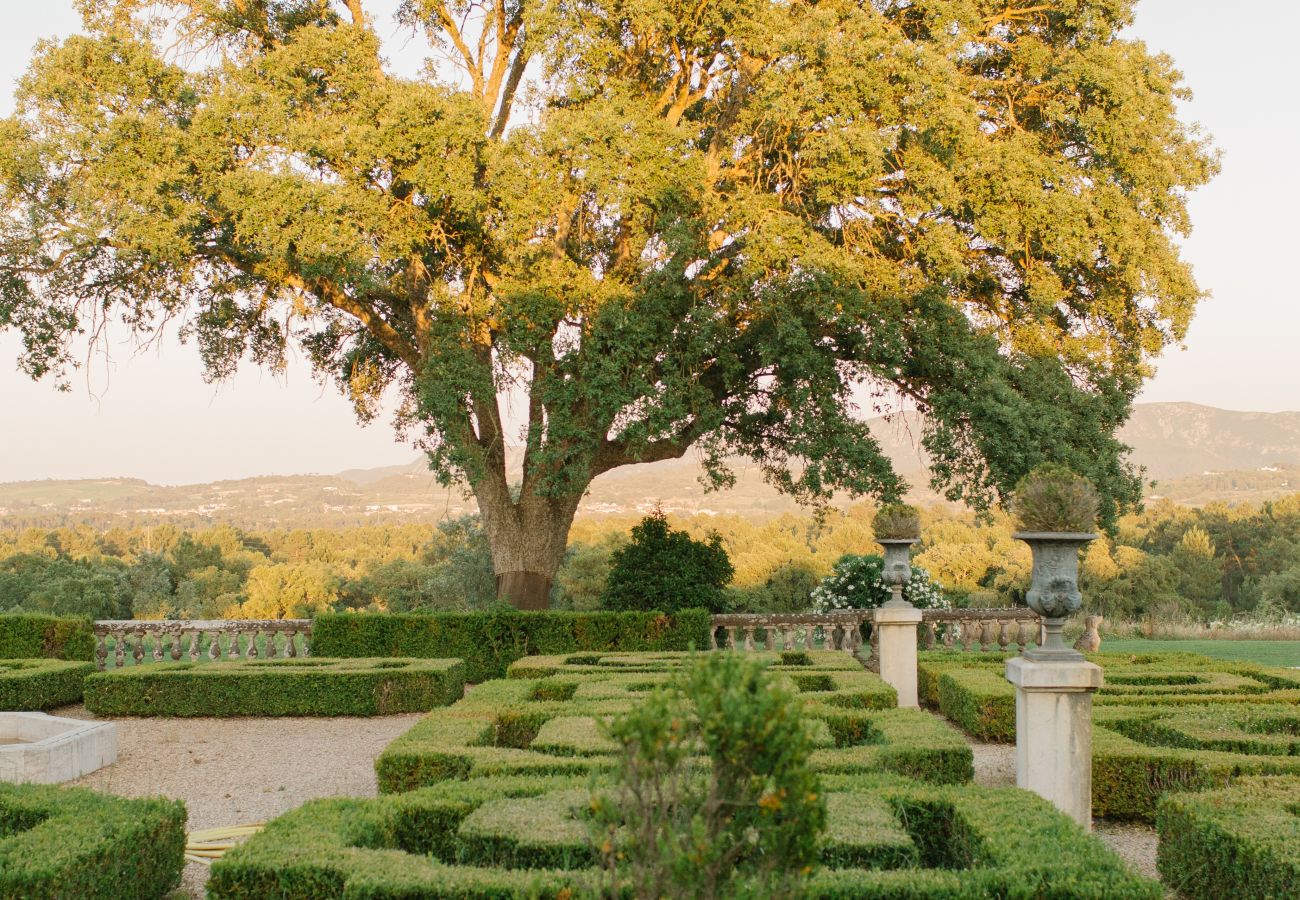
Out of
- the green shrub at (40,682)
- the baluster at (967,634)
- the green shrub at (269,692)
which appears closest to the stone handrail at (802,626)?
the baluster at (967,634)

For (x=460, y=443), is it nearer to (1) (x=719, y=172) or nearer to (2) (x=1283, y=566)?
(1) (x=719, y=172)

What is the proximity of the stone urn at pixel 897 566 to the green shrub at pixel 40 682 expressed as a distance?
890cm

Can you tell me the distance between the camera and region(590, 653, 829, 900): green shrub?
254 cm

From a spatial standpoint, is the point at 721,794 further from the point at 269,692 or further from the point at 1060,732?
the point at 269,692

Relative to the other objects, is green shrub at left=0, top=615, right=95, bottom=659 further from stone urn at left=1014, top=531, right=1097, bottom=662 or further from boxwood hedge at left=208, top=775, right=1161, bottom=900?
stone urn at left=1014, top=531, right=1097, bottom=662

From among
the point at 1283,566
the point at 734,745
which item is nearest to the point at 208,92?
the point at 734,745

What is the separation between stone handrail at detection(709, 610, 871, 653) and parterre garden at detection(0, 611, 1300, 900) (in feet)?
6.48

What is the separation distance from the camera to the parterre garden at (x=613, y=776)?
13.5 ft

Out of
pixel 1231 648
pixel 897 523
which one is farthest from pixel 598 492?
pixel 897 523

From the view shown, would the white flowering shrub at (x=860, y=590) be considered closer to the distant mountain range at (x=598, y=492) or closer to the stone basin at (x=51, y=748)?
the stone basin at (x=51, y=748)

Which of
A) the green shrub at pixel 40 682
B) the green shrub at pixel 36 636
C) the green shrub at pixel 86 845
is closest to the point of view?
the green shrub at pixel 86 845

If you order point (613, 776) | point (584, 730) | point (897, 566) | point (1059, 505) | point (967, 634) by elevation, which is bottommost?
point (967, 634)

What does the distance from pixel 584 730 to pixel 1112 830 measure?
347 centimetres

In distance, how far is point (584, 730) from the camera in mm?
7031
